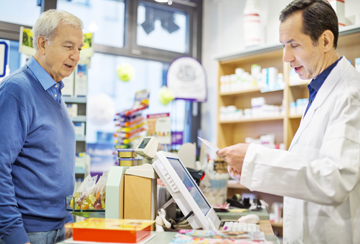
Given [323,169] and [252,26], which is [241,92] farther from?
[323,169]

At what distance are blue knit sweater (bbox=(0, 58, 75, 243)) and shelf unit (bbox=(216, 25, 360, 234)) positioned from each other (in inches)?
116

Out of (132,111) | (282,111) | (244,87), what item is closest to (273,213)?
(282,111)

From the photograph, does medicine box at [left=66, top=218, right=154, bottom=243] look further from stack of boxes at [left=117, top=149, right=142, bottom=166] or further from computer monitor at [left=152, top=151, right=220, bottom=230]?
stack of boxes at [left=117, top=149, right=142, bottom=166]

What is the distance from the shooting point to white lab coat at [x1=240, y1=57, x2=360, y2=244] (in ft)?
4.20

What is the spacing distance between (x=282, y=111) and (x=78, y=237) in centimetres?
340

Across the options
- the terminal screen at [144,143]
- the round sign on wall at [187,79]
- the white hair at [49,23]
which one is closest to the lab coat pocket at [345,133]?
the terminal screen at [144,143]

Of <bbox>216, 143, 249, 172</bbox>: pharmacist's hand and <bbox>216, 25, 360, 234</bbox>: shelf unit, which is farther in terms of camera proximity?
<bbox>216, 25, 360, 234</bbox>: shelf unit

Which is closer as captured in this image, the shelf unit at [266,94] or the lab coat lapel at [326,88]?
the lab coat lapel at [326,88]

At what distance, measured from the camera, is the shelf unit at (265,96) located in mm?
3896

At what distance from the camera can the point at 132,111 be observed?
12.7 ft

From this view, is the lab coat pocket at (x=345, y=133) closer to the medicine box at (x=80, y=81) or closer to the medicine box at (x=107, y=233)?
the medicine box at (x=107, y=233)

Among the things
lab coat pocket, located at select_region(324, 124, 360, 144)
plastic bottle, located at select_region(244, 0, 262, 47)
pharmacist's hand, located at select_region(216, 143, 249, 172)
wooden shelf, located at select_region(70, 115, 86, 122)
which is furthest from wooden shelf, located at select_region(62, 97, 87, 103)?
lab coat pocket, located at select_region(324, 124, 360, 144)

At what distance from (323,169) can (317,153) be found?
0.76ft

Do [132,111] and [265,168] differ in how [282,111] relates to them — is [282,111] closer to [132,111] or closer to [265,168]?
[132,111]
